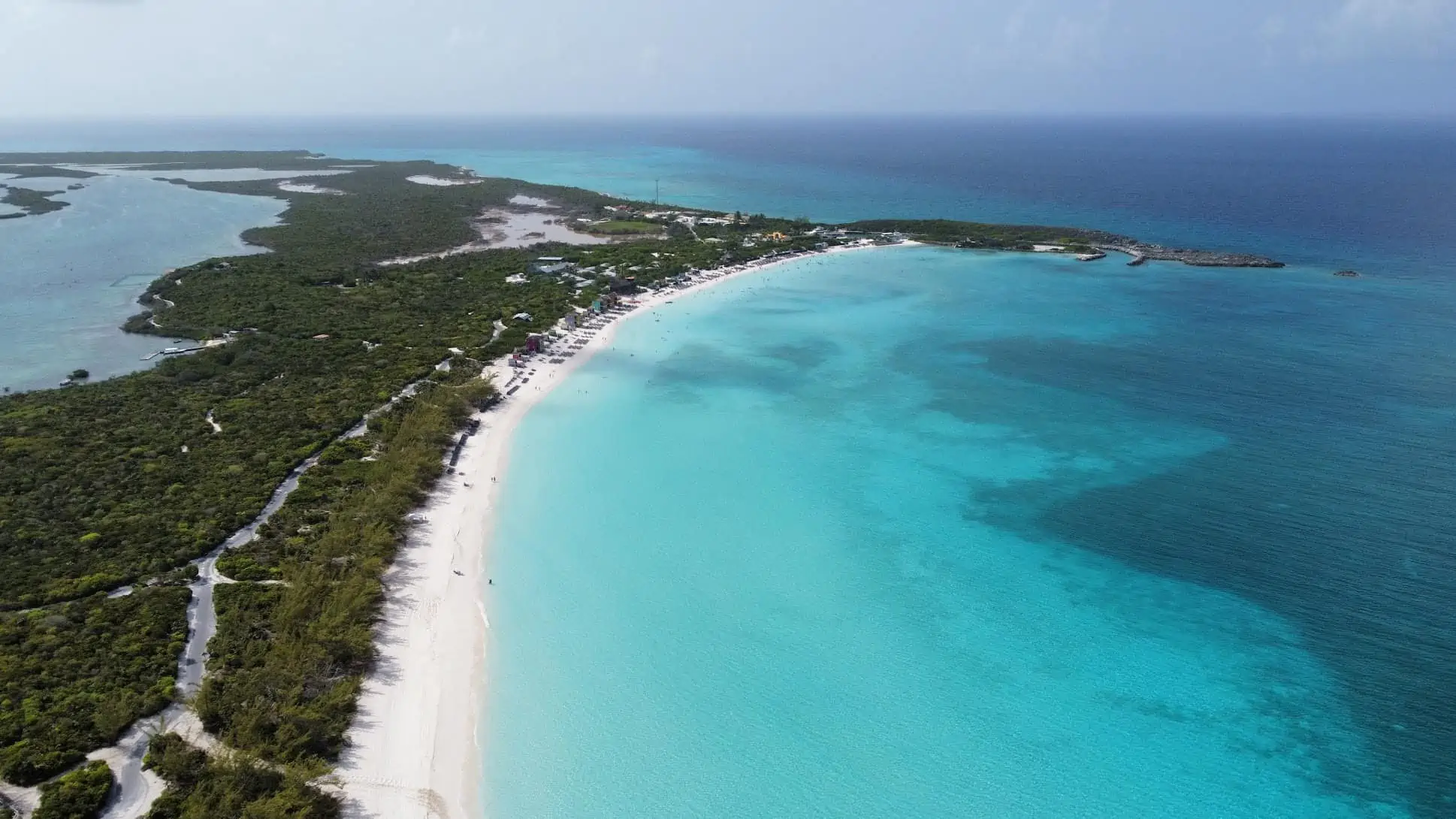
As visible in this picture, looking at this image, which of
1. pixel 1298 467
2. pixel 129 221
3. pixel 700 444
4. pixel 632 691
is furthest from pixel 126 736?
pixel 129 221

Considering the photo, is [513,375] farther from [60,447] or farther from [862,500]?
[862,500]

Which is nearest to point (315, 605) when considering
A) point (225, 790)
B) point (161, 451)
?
point (225, 790)

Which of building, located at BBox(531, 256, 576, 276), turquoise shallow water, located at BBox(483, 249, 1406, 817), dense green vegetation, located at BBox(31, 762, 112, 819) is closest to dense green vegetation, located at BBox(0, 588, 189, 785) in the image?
dense green vegetation, located at BBox(31, 762, 112, 819)

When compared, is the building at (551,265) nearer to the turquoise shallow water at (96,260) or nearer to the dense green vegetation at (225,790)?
the turquoise shallow water at (96,260)

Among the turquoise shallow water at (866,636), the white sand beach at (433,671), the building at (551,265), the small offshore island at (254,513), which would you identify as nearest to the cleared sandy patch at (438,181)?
the small offshore island at (254,513)

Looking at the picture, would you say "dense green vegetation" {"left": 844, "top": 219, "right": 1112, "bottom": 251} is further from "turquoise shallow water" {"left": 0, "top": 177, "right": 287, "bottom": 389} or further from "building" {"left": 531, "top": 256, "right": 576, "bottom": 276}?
"turquoise shallow water" {"left": 0, "top": 177, "right": 287, "bottom": 389}

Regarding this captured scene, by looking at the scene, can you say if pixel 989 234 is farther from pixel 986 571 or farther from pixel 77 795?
pixel 77 795
